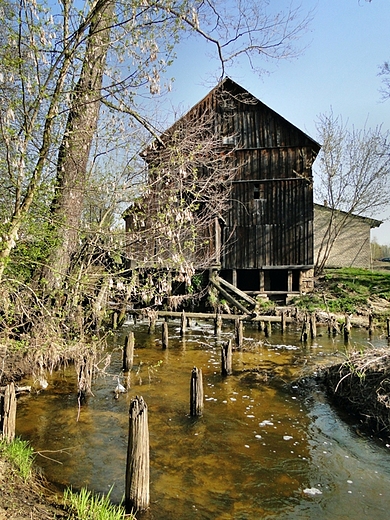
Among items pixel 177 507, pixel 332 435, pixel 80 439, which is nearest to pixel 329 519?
pixel 177 507

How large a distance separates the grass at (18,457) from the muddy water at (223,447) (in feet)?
1.47

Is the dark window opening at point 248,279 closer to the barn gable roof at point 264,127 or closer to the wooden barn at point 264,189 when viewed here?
the wooden barn at point 264,189

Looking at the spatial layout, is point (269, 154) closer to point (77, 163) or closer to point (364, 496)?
point (77, 163)

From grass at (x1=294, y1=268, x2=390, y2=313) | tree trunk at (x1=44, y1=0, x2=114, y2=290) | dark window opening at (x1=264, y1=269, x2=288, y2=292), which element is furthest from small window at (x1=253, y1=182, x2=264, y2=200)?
tree trunk at (x1=44, y1=0, x2=114, y2=290)

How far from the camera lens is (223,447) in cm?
575

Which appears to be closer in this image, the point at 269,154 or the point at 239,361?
the point at 239,361

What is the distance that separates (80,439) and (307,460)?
10.6 ft

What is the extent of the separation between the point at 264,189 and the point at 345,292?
6047 millimetres

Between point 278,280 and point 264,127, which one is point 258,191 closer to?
point 264,127

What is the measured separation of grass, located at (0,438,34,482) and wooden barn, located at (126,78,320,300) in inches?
546

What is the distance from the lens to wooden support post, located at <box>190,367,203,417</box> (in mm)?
6641

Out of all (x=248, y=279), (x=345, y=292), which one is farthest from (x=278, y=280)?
(x=345, y=292)

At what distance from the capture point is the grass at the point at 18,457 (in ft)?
14.2

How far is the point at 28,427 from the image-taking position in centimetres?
626
